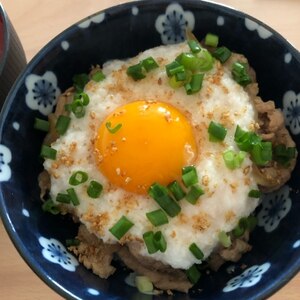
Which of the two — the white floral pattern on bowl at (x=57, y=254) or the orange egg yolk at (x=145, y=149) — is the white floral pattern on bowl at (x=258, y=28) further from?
the white floral pattern on bowl at (x=57, y=254)

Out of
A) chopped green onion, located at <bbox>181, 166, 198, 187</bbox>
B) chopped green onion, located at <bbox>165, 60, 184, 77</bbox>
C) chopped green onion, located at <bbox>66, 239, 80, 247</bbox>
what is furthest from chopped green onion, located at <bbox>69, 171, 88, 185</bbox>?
chopped green onion, located at <bbox>165, 60, 184, 77</bbox>

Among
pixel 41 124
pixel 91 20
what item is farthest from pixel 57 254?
pixel 91 20

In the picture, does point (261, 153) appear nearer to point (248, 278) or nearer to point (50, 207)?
point (248, 278)

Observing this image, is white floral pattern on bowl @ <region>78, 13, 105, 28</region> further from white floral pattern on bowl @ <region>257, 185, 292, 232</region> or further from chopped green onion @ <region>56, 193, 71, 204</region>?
white floral pattern on bowl @ <region>257, 185, 292, 232</region>

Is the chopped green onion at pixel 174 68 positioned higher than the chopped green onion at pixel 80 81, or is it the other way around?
the chopped green onion at pixel 174 68

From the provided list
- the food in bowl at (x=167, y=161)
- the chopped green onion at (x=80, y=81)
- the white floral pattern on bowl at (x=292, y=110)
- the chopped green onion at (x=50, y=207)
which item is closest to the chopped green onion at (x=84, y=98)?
the food in bowl at (x=167, y=161)

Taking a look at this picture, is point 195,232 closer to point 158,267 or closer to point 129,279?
point 158,267

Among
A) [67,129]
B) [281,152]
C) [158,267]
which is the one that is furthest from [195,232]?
[67,129]
